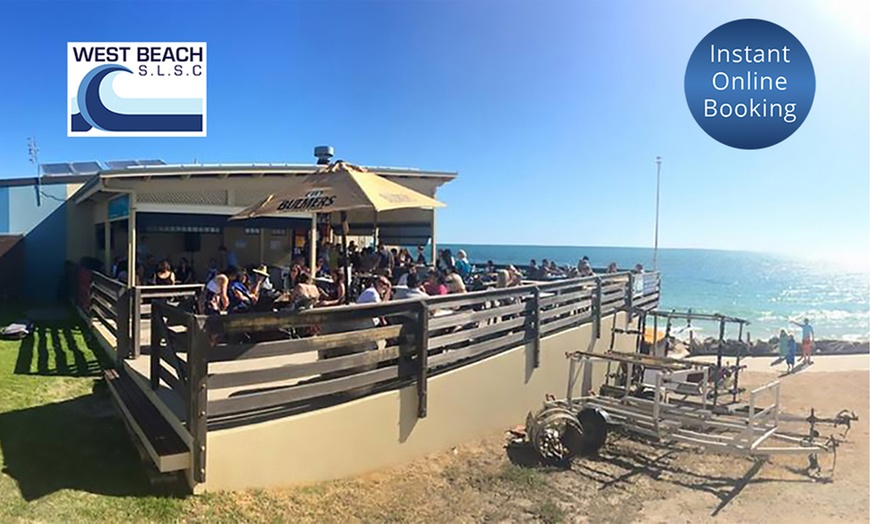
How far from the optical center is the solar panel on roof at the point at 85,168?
14.5 meters

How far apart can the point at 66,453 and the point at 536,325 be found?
540 centimetres

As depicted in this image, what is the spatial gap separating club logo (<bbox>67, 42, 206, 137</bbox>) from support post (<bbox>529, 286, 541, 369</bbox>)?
6798mm

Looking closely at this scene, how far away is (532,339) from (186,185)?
666cm

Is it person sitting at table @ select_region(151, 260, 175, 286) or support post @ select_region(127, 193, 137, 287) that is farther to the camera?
person sitting at table @ select_region(151, 260, 175, 286)

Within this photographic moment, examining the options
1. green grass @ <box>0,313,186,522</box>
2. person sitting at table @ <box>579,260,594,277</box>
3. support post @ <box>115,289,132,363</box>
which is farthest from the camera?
person sitting at table @ <box>579,260,594,277</box>

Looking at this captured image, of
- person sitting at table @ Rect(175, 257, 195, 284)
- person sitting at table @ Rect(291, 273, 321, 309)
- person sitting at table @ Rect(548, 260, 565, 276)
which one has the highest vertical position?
person sitting at table @ Rect(291, 273, 321, 309)

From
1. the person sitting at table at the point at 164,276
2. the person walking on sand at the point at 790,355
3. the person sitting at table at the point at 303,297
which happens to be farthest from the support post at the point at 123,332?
the person walking on sand at the point at 790,355

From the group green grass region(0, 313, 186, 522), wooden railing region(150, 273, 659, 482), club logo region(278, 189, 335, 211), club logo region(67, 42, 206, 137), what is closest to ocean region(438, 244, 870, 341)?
club logo region(67, 42, 206, 137)

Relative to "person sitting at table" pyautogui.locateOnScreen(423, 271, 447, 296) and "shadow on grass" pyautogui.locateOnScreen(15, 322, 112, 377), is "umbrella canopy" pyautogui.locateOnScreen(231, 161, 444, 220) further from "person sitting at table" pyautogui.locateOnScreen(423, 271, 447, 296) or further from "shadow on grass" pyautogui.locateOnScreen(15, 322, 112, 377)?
"shadow on grass" pyautogui.locateOnScreen(15, 322, 112, 377)

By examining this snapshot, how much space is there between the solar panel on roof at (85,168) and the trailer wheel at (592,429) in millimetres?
13354

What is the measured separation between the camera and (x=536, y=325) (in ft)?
25.5

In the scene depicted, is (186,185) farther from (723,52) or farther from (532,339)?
(723,52)

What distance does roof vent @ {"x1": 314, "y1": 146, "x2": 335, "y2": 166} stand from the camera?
7.46 meters

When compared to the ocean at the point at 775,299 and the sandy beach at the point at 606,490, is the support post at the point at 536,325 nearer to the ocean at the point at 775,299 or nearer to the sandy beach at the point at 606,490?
the sandy beach at the point at 606,490
